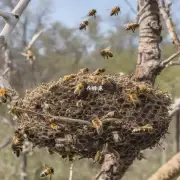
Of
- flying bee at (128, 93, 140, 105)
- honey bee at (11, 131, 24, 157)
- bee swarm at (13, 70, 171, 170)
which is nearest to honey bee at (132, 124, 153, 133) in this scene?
bee swarm at (13, 70, 171, 170)

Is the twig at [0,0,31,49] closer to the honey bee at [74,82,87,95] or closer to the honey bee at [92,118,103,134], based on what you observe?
the honey bee at [74,82,87,95]

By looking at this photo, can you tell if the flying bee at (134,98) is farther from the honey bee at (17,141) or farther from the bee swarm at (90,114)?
the honey bee at (17,141)

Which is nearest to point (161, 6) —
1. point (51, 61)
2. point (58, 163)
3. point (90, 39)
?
point (58, 163)

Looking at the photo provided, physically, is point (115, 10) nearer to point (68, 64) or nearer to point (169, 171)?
point (169, 171)

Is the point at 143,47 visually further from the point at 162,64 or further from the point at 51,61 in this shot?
the point at 51,61

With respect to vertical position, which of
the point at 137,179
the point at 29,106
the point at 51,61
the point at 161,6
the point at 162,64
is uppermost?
the point at 51,61

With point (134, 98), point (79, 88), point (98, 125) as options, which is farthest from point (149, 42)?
point (98, 125)
